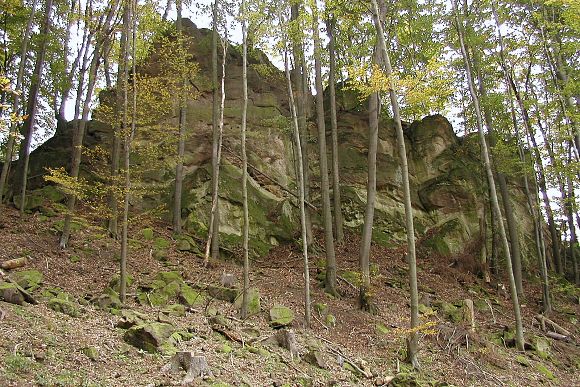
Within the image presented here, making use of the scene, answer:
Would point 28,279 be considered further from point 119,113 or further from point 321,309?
point 321,309

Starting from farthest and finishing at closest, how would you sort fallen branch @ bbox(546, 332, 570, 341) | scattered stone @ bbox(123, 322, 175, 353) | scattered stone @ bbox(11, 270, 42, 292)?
1. fallen branch @ bbox(546, 332, 570, 341)
2. scattered stone @ bbox(11, 270, 42, 292)
3. scattered stone @ bbox(123, 322, 175, 353)

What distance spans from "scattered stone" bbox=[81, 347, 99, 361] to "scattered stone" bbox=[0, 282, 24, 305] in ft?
7.24

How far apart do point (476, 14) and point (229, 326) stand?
1524cm

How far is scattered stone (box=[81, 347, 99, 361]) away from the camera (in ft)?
20.4

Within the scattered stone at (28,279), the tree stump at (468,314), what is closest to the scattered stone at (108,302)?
the scattered stone at (28,279)

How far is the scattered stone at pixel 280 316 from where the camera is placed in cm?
1026

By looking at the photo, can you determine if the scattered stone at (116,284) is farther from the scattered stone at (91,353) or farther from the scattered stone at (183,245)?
the scattered stone at (183,245)

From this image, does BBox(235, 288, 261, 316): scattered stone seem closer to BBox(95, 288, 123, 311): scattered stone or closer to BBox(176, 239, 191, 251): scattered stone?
BBox(95, 288, 123, 311): scattered stone

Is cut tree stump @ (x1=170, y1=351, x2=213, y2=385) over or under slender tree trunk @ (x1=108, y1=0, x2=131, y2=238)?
under

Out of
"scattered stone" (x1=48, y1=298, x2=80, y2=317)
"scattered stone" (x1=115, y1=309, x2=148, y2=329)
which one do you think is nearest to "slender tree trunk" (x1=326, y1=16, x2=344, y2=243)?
"scattered stone" (x1=115, y1=309, x2=148, y2=329)

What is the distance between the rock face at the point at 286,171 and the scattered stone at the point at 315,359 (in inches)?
288

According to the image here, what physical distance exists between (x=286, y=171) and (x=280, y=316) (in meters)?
10.0

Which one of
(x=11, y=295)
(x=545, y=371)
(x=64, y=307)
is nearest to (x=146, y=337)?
(x=64, y=307)

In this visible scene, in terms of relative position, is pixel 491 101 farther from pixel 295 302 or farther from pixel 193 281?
pixel 193 281
